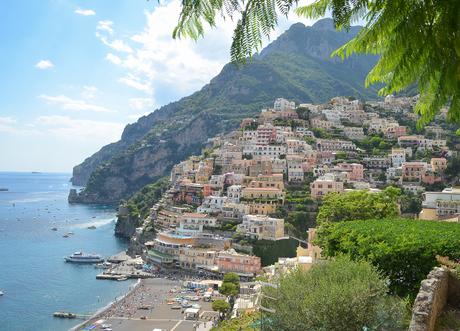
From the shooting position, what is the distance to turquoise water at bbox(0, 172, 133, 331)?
34.0 metres

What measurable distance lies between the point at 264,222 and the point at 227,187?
14.5 m

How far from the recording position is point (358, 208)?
22.1 meters

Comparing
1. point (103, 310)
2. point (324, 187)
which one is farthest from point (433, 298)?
point (324, 187)

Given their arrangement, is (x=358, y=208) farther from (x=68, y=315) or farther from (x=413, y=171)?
(x=413, y=171)

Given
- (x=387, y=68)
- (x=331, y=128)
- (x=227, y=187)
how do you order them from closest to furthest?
(x=387, y=68)
(x=227, y=187)
(x=331, y=128)

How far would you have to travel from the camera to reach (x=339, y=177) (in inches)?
2119

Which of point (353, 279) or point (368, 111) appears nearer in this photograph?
point (353, 279)

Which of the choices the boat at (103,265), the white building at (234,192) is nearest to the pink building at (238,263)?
the boat at (103,265)

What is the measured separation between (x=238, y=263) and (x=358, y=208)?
67.3ft

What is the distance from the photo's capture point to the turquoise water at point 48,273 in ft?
111

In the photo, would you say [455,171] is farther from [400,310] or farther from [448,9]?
[448,9]

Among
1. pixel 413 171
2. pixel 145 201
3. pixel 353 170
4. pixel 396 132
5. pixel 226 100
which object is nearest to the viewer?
pixel 413 171

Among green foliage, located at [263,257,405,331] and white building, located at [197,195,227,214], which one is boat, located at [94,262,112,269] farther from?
green foliage, located at [263,257,405,331]

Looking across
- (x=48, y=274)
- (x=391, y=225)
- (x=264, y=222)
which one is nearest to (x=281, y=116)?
(x=264, y=222)
